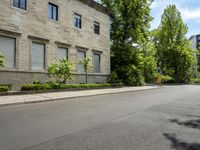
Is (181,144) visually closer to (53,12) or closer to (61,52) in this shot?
(61,52)

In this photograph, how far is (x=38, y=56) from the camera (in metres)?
21.6

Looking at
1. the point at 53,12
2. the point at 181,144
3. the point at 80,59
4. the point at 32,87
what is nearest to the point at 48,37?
the point at 53,12

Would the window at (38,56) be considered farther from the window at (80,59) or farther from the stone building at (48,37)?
the window at (80,59)

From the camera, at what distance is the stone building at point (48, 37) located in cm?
1920

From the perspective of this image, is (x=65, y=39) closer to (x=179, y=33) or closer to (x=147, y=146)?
(x=147, y=146)

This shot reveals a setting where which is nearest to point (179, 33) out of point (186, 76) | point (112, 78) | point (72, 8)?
point (186, 76)

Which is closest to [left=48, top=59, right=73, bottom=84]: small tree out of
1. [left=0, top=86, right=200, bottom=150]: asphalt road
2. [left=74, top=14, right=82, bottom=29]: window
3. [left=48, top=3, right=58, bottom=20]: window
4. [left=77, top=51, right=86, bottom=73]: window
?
[left=48, top=3, right=58, bottom=20]: window

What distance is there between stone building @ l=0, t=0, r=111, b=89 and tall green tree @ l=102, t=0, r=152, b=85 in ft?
9.68

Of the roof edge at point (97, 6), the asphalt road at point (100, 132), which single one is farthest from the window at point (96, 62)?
the asphalt road at point (100, 132)

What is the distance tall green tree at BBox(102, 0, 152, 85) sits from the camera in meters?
33.4

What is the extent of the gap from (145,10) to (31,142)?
31.6m

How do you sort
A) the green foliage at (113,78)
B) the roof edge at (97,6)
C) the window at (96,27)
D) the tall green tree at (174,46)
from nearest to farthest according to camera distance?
the roof edge at (97,6)
the window at (96,27)
the green foliage at (113,78)
the tall green tree at (174,46)

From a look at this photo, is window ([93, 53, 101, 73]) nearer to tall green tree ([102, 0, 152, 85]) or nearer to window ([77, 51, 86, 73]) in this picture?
window ([77, 51, 86, 73])

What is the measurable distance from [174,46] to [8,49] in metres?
44.4
